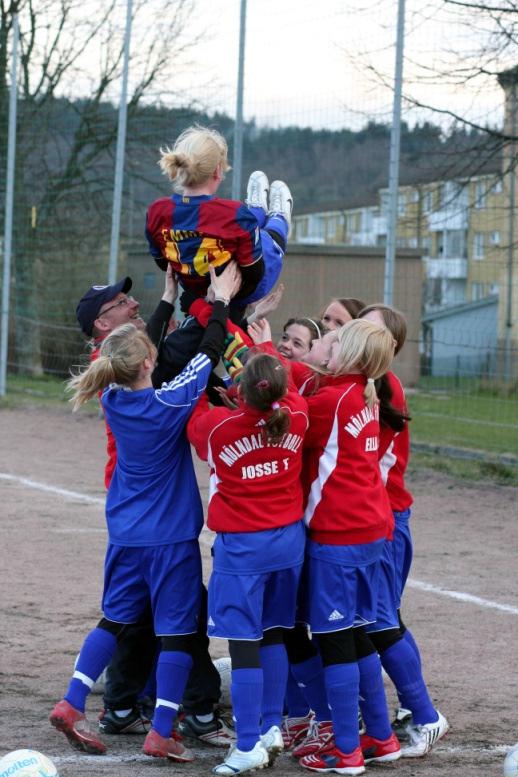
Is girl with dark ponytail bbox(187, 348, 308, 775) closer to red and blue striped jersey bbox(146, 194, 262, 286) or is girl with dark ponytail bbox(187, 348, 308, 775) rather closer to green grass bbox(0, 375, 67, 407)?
red and blue striped jersey bbox(146, 194, 262, 286)

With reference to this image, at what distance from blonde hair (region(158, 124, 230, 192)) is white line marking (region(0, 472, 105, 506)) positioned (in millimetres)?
5453

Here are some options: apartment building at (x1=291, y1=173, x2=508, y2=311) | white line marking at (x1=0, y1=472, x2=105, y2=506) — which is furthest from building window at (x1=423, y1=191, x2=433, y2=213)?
white line marking at (x1=0, y1=472, x2=105, y2=506)

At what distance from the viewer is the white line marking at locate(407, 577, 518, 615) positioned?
6723 millimetres

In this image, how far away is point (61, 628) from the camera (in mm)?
6062

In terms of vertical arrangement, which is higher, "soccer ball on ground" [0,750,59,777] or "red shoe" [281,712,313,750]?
"soccer ball on ground" [0,750,59,777]

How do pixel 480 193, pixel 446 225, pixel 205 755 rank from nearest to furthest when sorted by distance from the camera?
pixel 205 755, pixel 480 193, pixel 446 225

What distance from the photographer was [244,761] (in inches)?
164

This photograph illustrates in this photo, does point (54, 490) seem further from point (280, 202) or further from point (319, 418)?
point (319, 418)

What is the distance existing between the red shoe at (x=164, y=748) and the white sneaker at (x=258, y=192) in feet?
6.86

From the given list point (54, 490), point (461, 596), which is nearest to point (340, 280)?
point (54, 490)

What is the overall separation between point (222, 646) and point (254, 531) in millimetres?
1932

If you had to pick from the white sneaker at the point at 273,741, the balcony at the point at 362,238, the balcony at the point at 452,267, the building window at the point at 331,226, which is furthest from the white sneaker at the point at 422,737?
the balcony at the point at 452,267

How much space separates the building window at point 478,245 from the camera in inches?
692

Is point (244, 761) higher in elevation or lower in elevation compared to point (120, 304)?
lower
